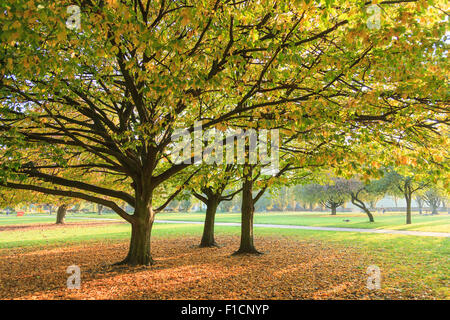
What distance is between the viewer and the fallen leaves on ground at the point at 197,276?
23.6 ft

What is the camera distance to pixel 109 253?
1363cm

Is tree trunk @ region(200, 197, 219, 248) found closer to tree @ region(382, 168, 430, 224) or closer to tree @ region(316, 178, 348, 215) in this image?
tree @ region(382, 168, 430, 224)

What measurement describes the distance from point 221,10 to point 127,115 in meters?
5.45

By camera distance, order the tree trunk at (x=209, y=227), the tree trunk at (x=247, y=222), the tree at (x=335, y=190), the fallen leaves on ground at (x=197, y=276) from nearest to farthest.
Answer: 1. the fallen leaves on ground at (x=197, y=276)
2. the tree trunk at (x=247, y=222)
3. the tree trunk at (x=209, y=227)
4. the tree at (x=335, y=190)

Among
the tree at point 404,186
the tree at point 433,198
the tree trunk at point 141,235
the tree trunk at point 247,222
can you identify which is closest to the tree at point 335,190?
the tree at point 404,186

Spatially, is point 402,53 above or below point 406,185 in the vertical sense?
above

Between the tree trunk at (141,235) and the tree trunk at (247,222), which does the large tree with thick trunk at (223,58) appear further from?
the tree trunk at (247,222)

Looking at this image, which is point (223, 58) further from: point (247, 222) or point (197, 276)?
point (247, 222)

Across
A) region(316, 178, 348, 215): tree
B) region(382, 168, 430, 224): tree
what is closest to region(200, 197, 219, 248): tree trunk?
region(382, 168, 430, 224): tree

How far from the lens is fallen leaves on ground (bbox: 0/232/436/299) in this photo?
718cm

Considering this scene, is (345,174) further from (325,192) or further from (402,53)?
(325,192)

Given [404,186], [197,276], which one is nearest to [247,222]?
[197,276]

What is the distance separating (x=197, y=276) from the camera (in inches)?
354

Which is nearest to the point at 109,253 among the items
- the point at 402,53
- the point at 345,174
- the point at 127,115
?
the point at 127,115
